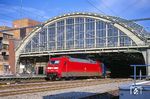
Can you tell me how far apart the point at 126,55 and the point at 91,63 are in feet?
54.8

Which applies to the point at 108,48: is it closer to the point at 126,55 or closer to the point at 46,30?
the point at 126,55

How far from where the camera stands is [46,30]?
81.2 meters

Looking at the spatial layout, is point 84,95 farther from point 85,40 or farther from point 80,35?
point 80,35

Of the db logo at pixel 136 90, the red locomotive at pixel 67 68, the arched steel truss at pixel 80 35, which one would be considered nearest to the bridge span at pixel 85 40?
the arched steel truss at pixel 80 35

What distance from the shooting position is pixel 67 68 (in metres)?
44.0

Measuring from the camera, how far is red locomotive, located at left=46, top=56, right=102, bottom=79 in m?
42.8

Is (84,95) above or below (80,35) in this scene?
below

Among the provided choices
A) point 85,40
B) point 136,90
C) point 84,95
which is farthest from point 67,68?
point 136,90

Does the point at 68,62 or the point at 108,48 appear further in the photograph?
the point at 108,48

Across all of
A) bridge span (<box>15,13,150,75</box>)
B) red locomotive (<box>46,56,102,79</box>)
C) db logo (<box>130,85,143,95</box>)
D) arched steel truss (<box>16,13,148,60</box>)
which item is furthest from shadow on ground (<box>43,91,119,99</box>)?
arched steel truss (<box>16,13,148,60</box>)

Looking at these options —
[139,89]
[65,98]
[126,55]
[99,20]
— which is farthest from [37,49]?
[139,89]

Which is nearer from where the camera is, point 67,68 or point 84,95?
point 84,95

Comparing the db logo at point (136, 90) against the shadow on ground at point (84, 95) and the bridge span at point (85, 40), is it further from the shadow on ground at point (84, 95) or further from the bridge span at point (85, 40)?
the bridge span at point (85, 40)

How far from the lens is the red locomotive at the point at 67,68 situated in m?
42.8
